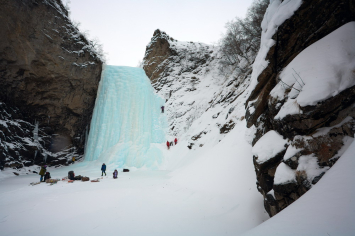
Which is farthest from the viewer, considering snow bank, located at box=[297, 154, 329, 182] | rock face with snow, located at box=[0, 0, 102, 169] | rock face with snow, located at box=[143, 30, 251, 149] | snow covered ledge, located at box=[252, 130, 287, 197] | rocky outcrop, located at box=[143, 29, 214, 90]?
rocky outcrop, located at box=[143, 29, 214, 90]

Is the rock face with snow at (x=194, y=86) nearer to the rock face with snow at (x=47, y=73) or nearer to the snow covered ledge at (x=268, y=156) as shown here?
the snow covered ledge at (x=268, y=156)

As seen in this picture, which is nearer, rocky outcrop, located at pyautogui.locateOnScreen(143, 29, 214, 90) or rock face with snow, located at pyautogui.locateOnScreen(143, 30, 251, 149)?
rock face with snow, located at pyautogui.locateOnScreen(143, 30, 251, 149)

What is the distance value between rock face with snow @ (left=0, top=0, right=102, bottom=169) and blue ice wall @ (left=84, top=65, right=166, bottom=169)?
1.62 metres

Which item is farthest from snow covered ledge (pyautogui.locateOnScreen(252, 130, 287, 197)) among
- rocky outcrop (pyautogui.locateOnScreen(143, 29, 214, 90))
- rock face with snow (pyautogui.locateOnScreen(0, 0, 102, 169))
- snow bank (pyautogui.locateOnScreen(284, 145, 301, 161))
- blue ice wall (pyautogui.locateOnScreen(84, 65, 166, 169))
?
rocky outcrop (pyautogui.locateOnScreen(143, 29, 214, 90))

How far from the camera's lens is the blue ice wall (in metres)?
15.0

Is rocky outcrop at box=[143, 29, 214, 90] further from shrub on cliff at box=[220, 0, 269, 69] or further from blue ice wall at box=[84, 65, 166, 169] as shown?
shrub on cliff at box=[220, 0, 269, 69]

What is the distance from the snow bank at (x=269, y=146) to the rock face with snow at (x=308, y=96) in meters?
0.07

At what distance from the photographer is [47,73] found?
13.8 m

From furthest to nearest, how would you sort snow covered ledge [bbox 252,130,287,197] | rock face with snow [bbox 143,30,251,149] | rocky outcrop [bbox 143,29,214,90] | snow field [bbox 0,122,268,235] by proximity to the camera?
rocky outcrop [bbox 143,29,214,90]
rock face with snow [bbox 143,30,251,149]
snow field [bbox 0,122,268,235]
snow covered ledge [bbox 252,130,287,197]

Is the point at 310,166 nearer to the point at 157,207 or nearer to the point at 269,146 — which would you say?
the point at 269,146

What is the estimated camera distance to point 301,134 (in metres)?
3.06

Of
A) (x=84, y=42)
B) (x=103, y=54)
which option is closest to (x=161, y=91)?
(x=103, y=54)

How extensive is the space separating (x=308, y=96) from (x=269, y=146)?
134cm

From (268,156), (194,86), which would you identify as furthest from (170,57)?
(268,156)
